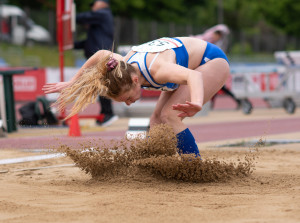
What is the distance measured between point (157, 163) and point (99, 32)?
642cm

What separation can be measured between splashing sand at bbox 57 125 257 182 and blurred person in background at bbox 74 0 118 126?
18.5 feet

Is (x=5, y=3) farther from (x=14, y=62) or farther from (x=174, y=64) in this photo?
(x=174, y=64)

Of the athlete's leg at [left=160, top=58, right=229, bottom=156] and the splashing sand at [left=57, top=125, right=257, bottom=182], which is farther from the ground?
the athlete's leg at [left=160, top=58, right=229, bottom=156]

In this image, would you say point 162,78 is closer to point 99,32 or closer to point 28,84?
point 99,32

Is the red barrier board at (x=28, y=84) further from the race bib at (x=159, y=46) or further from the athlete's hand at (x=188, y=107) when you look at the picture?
the athlete's hand at (x=188, y=107)

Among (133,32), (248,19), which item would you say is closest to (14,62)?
(133,32)

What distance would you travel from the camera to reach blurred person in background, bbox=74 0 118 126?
35.0 feet

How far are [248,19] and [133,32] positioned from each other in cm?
3112

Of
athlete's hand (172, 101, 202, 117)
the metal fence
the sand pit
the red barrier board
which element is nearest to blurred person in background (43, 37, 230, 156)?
athlete's hand (172, 101, 202, 117)

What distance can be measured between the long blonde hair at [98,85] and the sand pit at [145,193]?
626 millimetres

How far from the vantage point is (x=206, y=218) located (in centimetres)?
338

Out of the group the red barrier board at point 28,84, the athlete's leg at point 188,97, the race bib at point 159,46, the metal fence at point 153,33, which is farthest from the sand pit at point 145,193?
the metal fence at point 153,33

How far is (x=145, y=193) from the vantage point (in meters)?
4.24

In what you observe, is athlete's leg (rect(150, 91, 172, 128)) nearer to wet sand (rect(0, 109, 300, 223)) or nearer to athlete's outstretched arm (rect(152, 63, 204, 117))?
wet sand (rect(0, 109, 300, 223))
